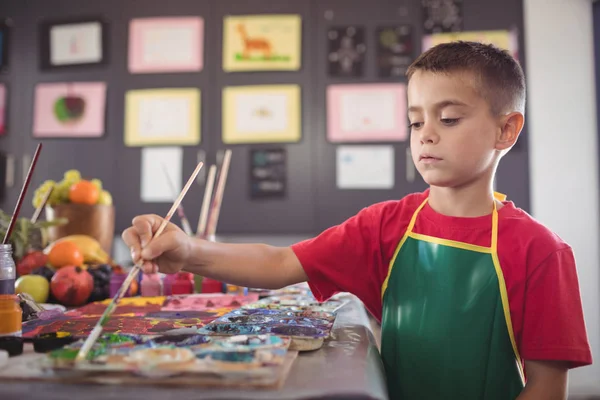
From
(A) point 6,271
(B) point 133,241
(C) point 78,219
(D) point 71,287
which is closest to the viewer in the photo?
(B) point 133,241

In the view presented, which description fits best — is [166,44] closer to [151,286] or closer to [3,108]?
[3,108]

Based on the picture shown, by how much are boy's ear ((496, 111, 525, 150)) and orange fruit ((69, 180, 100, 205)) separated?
1392 mm

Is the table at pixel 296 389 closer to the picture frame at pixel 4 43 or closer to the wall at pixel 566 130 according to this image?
the wall at pixel 566 130

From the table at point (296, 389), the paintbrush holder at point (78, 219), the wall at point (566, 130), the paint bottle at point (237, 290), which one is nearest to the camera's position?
the table at point (296, 389)

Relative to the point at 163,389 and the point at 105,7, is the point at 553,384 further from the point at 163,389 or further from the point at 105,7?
the point at 105,7

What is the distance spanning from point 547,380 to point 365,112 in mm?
2206

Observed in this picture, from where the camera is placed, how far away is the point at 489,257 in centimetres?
88

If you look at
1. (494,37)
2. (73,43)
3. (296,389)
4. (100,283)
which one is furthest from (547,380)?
(73,43)

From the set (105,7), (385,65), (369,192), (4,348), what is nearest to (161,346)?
(4,348)

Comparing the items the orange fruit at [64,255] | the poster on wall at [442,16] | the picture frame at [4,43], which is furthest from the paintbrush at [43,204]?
the poster on wall at [442,16]

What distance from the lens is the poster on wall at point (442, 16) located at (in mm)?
2850

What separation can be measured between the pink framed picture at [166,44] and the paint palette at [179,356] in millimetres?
2512

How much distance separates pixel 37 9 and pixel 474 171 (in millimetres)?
3114

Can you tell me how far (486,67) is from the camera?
934mm
